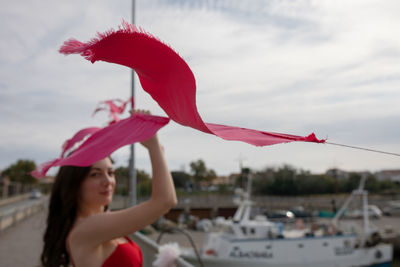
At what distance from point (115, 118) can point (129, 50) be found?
4.78 ft

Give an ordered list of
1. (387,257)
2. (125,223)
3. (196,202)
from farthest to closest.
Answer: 1. (196,202)
2. (387,257)
3. (125,223)

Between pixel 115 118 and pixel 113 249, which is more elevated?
pixel 115 118

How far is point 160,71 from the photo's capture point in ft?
3.89

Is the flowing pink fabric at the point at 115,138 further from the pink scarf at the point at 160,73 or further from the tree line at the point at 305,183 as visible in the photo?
the tree line at the point at 305,183

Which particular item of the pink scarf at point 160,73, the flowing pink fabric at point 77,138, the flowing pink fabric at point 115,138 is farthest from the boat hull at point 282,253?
the pink scarf at point 160,73

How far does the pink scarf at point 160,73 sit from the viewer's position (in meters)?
1.10

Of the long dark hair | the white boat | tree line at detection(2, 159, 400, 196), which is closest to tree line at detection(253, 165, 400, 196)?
tree line at detection(2, 159, 400, 196)

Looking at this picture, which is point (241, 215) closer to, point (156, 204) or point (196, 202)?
point (156, 204)

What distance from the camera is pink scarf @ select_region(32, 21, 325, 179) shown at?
1.10 m

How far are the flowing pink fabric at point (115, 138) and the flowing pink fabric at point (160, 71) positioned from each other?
0.17m

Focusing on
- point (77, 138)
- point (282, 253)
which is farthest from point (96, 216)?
point (282, 253)

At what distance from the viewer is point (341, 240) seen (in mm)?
14461

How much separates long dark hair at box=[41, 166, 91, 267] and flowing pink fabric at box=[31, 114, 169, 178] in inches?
23.6

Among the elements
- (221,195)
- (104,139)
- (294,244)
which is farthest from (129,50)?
(221,195)
